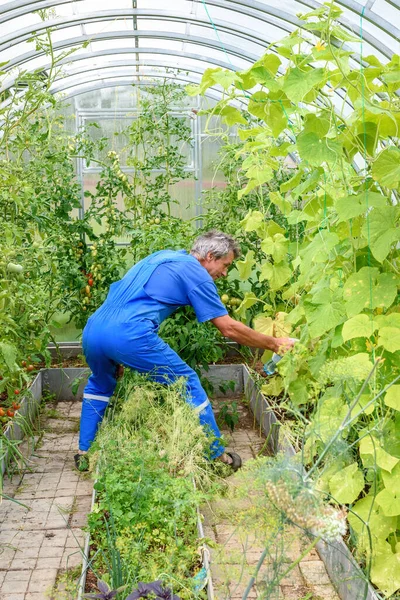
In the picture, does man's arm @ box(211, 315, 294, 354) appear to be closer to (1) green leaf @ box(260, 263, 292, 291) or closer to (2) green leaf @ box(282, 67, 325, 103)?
(1) green leaf @ box(260, 263, 292, 291)

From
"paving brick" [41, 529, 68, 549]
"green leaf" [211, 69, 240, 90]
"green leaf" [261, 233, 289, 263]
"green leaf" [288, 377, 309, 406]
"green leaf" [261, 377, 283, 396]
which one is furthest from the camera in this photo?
"green leaf" [261, 377, 283, 396]

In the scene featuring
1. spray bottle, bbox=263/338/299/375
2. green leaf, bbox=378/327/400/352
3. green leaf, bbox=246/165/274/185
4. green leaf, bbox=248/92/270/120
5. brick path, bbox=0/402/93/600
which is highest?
green leaf, bbox=248/92/270/120

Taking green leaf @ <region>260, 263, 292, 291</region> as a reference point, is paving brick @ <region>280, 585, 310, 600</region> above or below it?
below

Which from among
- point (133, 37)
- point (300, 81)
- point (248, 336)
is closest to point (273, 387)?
point (248, 336)

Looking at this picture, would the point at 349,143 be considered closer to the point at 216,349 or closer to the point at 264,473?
the point at 264,473

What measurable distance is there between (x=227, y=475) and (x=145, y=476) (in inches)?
38.7

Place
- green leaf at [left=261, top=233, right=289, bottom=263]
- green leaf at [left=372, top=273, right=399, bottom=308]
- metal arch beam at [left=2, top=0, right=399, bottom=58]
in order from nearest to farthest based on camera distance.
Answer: green leaf at [left=372, top=273, right=399, bottom=308] → metal arch beam at [left=2, top=0, right=399, bottom=58] → green leaf at [left=261, top=233, right=289, bottom=263]

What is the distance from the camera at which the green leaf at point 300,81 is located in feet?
8.84

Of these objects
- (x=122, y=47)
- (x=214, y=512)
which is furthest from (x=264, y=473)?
(x=122, y=47)

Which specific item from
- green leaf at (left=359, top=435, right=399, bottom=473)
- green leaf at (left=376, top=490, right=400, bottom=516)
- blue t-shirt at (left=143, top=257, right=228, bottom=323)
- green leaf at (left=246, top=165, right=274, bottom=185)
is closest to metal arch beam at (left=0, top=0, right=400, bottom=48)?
green leaf at (left=246, top=165, right=274, bottom=185)

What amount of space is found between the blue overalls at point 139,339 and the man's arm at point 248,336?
0.31m

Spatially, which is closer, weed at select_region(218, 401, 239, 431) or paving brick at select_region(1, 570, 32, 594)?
paving brick at select_region(1, 570, 32, 594)

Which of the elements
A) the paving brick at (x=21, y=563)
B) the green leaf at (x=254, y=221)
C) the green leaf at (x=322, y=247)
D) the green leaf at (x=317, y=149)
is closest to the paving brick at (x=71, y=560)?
the paving brick at (x=21, y=563)

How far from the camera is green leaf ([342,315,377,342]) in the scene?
2822 millimetres
